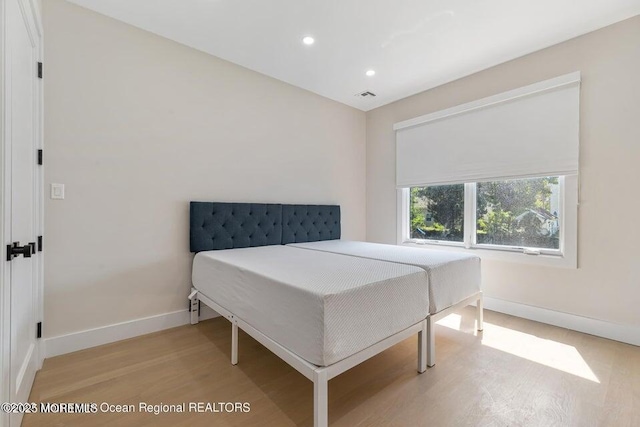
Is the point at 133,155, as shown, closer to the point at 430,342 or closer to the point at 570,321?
the point at 430,342

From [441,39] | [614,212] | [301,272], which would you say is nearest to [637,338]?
[614,212]

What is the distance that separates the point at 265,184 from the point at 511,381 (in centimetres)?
276

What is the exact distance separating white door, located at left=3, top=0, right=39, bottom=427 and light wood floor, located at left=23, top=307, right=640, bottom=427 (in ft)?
0.92

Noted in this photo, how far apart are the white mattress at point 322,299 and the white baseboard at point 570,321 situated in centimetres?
167

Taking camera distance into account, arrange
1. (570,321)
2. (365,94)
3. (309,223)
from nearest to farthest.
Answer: (570,321), (309,223), (365,94)

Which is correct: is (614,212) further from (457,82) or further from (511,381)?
(457,82)

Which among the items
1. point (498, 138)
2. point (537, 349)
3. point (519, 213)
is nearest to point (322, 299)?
point (537, 349)

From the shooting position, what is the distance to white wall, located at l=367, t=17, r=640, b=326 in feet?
7.45

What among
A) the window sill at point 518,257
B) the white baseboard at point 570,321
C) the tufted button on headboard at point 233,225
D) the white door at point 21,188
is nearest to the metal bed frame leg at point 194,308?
the tufted button on headboard at point 233,225

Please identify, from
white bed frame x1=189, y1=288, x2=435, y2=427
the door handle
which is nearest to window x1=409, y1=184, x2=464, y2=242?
white bed frame x1=189, y1=288, x2=435, y2=427

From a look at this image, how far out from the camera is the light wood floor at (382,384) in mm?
1444

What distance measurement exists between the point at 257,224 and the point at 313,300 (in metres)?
1.92

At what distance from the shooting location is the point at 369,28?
238 cm

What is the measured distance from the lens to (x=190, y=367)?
1.91 meters
